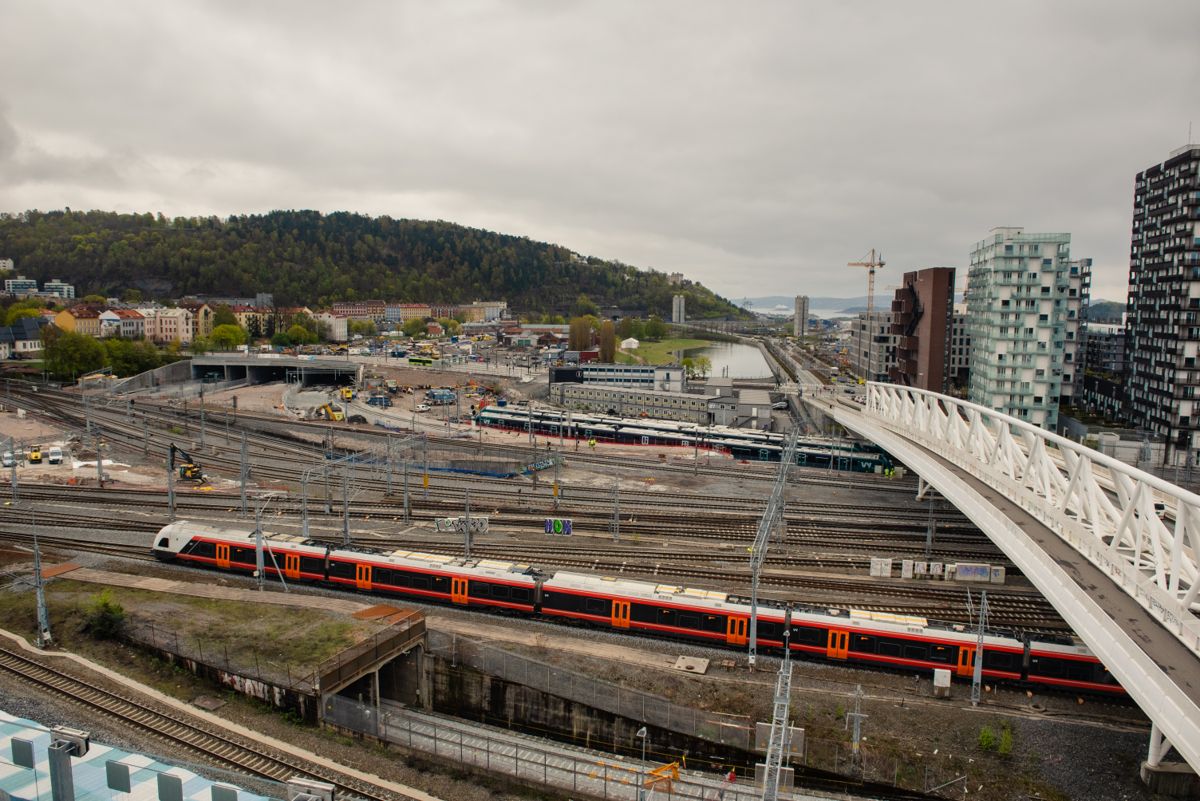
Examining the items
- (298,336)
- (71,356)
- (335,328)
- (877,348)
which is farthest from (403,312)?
(877,348)

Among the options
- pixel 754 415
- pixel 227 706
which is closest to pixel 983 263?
pixel 754 415

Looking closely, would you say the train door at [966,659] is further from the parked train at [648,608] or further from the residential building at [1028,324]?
the residential building at [1028,324]

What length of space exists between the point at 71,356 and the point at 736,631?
85831mm

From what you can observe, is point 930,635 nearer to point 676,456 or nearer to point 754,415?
point 676,456

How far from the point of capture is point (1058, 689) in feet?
67.5

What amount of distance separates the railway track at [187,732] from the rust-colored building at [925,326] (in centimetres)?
6062

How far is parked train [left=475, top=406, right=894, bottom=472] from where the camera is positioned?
175 ft

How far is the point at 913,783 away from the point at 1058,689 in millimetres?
6455

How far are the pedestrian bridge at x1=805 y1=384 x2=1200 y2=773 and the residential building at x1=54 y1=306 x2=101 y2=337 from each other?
114789 millimetres

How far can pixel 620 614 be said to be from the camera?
927 inches

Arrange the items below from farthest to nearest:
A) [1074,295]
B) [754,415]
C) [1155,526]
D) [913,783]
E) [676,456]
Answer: [754,415]
[1074,295]
[676,456]
[913,783]
[1155,526]

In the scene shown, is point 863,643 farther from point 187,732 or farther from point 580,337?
point 580,337

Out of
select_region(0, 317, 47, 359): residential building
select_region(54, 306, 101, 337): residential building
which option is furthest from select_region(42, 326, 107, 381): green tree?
select_region(54, 306, 101, 337): residential building

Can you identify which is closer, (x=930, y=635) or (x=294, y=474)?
(x=930, y=635)
